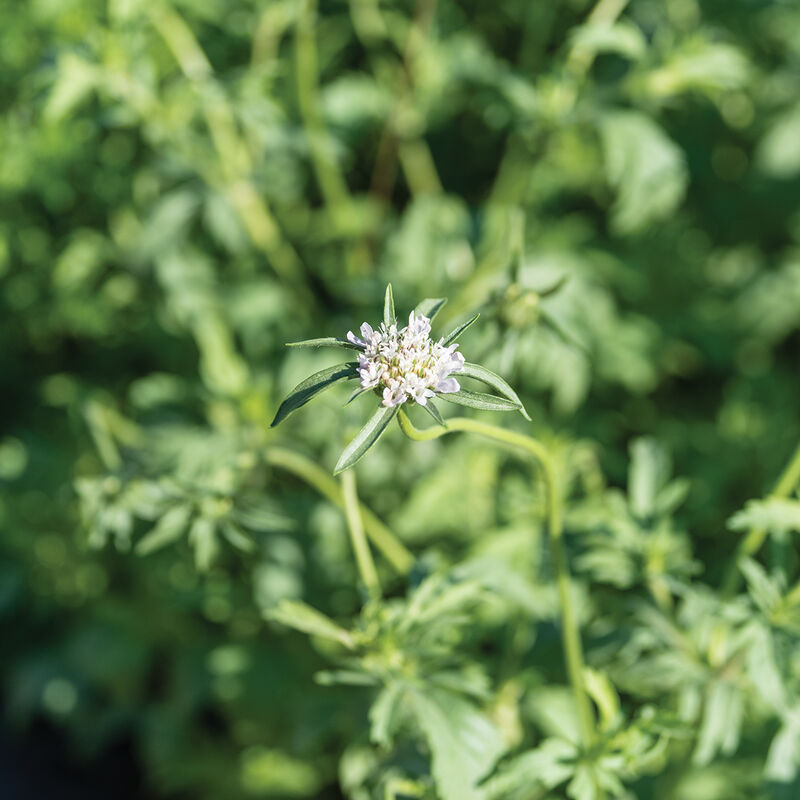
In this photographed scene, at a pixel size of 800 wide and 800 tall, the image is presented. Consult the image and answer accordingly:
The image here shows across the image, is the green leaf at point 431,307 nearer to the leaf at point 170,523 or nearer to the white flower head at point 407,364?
the white flower head at point 407,364

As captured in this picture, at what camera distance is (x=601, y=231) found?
298cm

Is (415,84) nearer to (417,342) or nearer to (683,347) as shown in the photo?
(683,347)

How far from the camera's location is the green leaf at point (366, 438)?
1.03 meters

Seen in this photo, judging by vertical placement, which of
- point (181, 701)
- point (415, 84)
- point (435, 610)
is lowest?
point (435, 610)

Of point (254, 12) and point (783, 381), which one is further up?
point (254, 12)

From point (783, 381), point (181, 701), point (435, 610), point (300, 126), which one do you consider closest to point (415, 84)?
point (300, 126)

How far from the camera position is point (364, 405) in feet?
7.54

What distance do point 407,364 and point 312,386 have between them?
0.12m

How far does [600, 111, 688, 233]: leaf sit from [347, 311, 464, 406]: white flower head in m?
1.28

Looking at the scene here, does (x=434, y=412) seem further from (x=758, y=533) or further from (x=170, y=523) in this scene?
(x=758, y=533)

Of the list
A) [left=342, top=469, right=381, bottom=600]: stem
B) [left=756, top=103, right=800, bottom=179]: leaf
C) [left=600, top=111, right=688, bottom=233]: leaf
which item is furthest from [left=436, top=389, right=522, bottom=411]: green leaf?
[left=756, top=103, right=800, bottom=179]: leaf

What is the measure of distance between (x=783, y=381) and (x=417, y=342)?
1.98 m

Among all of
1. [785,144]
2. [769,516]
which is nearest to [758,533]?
[769,516]

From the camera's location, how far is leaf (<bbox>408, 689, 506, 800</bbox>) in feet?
4.69
